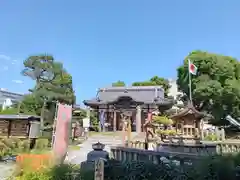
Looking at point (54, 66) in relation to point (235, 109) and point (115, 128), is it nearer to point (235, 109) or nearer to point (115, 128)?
point (115, 128)

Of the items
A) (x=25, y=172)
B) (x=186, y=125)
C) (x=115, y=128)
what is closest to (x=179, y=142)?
(x=186, y=125)

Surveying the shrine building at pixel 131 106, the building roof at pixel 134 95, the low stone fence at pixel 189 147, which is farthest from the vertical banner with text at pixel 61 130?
the building roof at pixel 134 95

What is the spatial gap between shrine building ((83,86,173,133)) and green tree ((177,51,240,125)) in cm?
375

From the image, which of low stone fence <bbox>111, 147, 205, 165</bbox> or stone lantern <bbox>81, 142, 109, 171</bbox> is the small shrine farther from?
stone lantern <bbox>81, 142, 109, 171</bbox>

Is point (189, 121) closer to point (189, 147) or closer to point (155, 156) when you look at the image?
point (189, 147)

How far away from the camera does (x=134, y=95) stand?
29031 mm

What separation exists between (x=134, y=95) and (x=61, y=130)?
21937 millimetres

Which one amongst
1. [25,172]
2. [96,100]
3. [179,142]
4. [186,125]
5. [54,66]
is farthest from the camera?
[96,100]

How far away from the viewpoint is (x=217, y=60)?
26.6 metres

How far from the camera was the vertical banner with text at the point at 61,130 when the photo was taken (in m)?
7.32

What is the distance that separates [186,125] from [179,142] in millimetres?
2001

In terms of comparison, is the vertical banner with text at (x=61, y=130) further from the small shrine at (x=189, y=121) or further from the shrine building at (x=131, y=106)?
the shrine building at (x=131, y=106)

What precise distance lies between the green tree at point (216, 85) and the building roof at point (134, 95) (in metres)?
3.96

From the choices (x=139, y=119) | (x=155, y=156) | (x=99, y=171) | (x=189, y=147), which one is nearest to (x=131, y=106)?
(x=139, y=119)
